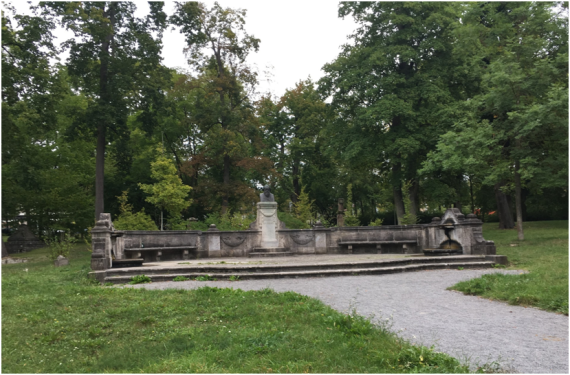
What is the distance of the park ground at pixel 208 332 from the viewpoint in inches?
173

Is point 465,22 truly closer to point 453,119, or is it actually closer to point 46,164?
point 453,119

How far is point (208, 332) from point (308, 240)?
37.6 ft

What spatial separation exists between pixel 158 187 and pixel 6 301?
17283 millimetres

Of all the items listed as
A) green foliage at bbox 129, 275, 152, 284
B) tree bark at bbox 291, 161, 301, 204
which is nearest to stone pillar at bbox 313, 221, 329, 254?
green foliage at bbox 129, 275, 152, 284

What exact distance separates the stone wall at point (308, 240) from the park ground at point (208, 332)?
5.51m

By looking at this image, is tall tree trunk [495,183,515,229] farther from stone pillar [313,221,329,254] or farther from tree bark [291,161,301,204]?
tree bark [291,161,301,204]

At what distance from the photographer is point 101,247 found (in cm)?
1156

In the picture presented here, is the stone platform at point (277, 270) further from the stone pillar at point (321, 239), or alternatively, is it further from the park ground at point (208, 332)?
the stone pillar at point (321, 239)

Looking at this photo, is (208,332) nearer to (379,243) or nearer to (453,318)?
(453,318)

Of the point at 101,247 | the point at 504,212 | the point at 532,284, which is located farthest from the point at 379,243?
the point at 504,212

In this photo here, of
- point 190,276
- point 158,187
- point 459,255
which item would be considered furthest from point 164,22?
point 459,255

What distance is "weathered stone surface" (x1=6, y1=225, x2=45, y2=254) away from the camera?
2777 centimetres

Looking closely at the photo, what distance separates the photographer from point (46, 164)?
27.4 meters

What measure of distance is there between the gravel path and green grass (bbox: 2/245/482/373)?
2.10 feet
